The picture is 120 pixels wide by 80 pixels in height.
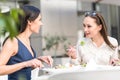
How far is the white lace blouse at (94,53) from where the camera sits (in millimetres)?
2139

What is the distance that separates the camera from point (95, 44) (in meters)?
2.29

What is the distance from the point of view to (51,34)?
7.76 metres

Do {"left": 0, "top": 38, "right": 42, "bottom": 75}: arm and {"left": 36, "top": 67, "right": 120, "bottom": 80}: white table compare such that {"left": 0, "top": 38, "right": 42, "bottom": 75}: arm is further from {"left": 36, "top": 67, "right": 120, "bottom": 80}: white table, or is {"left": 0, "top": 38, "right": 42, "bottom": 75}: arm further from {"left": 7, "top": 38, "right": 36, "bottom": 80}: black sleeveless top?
{"left": 36, "top": 67, "right": 120, "bottom": 80}: white table

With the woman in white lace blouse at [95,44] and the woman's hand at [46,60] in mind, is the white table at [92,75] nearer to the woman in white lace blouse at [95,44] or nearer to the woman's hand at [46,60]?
the woman's hand at [46,60]

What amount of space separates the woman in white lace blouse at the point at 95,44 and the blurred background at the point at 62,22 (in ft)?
17.2

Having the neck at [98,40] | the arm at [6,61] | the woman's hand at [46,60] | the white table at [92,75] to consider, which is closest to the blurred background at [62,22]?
the neck at [98,40]

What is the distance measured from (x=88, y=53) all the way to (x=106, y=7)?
597cm

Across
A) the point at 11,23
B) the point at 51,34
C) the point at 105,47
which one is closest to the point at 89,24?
the point at 105,47

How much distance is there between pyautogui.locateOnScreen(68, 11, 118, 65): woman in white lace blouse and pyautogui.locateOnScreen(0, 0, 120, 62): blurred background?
5.24 meters

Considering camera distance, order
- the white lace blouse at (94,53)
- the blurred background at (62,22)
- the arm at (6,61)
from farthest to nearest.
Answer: the blurred background at (62,22)
the white lace blouse at (94,53)
the arm at (6,61)

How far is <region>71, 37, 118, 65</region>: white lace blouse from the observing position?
2.14 metres

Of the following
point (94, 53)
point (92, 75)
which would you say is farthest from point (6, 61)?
point (94, 53)

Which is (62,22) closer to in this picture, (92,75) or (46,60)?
(46,60)

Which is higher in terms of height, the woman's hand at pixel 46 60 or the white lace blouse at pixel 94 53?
the woman's hand at pixel 46 60
